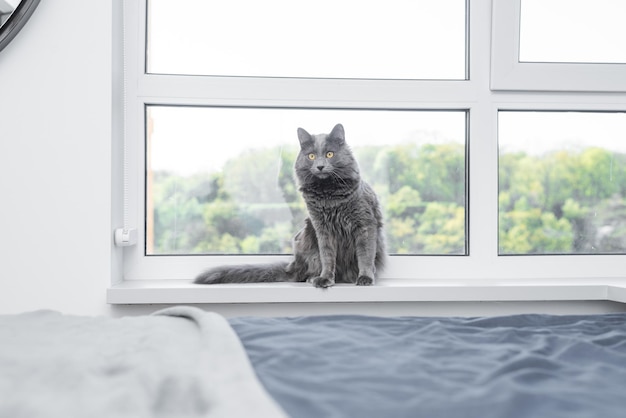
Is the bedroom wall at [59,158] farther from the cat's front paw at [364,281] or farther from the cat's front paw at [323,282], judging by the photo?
the cat's front paw at [364,281]

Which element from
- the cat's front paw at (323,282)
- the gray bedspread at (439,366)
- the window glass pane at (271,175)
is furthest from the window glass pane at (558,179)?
the gray bedspread at (439,366)

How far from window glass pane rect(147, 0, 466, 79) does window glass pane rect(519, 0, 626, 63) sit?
0.25 m

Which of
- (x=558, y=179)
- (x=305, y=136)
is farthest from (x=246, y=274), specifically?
(x=558, y=179)

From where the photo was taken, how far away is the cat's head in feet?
5.35

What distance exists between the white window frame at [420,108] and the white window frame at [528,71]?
3cm

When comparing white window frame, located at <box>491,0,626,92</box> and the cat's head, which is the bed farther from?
white window frame, located at <box>491,0,626,92</box>

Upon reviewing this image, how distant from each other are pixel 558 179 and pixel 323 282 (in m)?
1.02

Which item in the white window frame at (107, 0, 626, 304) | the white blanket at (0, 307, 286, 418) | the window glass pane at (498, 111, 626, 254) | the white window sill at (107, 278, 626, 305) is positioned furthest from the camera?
the window glass pane at (498, 111, 626, 254)

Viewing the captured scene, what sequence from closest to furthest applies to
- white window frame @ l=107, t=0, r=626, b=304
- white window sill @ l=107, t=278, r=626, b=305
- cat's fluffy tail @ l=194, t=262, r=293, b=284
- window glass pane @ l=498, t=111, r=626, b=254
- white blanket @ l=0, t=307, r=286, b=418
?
white blanket @ l=0, t=307, r=286, b=418 → white window sill @ l=107, t=278, r=626, b=305 → cat's fluffy tail @ l=194, t=262, r=293, b=284 → white window frame @ l=107, t=0, r=626, b=304 → window glass pane @ l=498, t=111, r=626, b=254

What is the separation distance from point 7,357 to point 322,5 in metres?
1.63

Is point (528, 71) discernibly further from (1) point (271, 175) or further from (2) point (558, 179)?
(1) point (271, 175)

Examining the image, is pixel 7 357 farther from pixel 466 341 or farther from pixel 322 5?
pixel 322 5

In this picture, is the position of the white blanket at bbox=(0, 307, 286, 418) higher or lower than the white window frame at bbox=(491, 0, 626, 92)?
lower

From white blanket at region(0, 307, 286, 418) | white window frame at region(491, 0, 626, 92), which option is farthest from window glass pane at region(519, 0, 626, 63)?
white blanket at region(0, 307, 286, 418)
